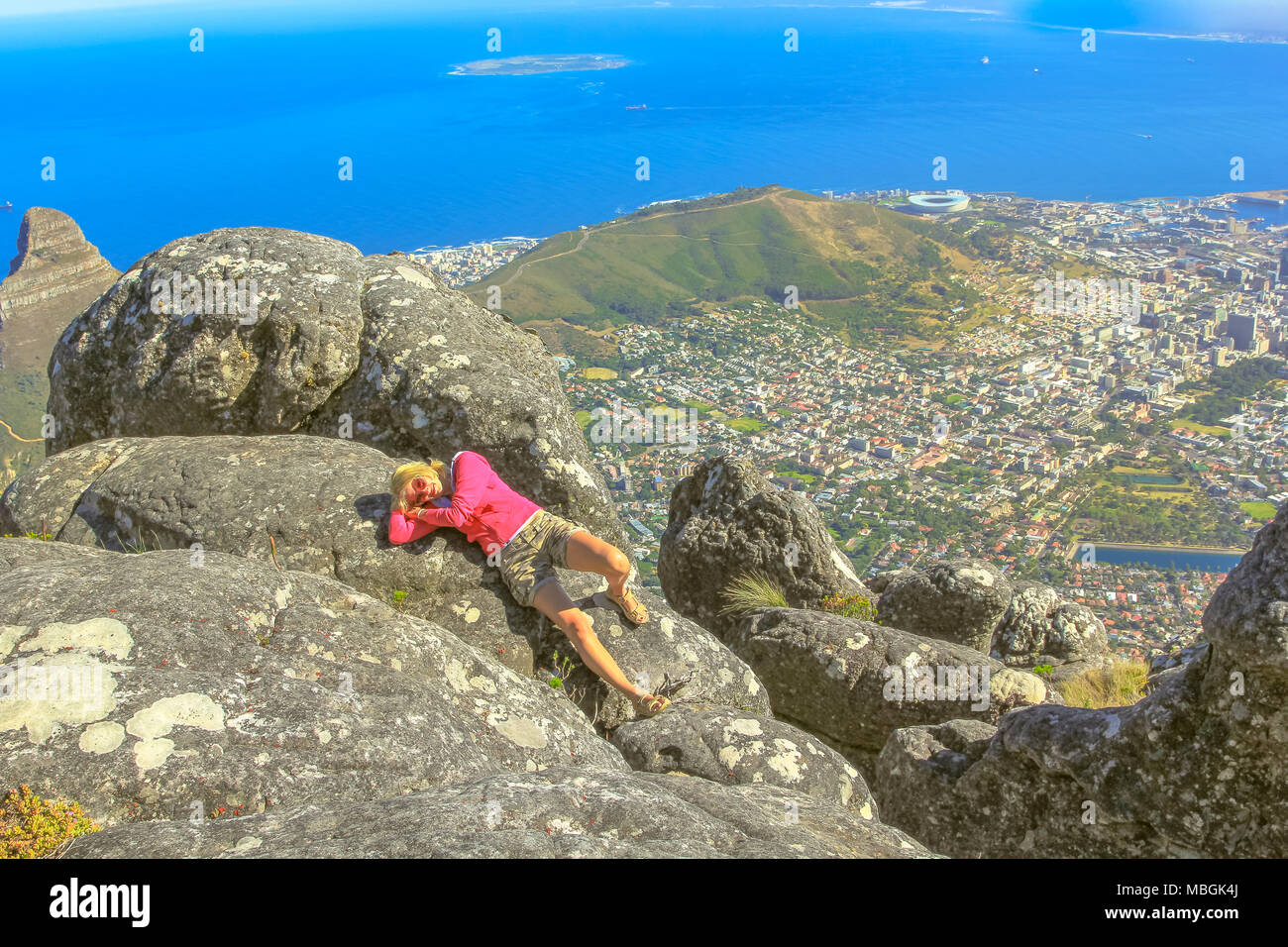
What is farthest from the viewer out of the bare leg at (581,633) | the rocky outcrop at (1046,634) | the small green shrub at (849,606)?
the rocky outcrop at (1046,634)

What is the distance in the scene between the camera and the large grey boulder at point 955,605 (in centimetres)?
1285

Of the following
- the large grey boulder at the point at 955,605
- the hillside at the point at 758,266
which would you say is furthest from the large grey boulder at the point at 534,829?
A: the hillside at the point at 758,266

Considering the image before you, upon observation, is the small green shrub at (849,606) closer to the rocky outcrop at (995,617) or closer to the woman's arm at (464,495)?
the rocky outcrop at (995,617)

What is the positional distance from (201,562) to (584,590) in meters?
3.66

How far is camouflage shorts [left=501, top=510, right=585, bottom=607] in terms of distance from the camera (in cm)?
853

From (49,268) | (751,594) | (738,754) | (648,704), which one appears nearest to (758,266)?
(49,268)

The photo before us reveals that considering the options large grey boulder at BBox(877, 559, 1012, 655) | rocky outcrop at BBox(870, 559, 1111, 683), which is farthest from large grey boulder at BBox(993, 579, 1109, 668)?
large grey boulder at BBox(877, 559, 1012, 655)

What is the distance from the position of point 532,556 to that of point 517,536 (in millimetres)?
263

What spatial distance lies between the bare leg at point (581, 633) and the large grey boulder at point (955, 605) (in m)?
6.25

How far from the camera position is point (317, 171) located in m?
164

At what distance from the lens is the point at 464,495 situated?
340 inches

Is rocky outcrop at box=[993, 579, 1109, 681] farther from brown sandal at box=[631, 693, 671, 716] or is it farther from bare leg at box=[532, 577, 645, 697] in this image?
bare leg at box=[532, 577, 645, 697]

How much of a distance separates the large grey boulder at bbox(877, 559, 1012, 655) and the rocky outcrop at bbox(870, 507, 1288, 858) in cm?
540

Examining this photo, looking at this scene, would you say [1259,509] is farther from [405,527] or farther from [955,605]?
[405,527]
